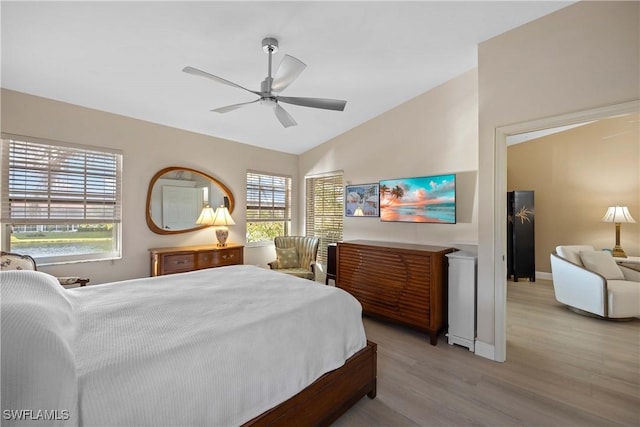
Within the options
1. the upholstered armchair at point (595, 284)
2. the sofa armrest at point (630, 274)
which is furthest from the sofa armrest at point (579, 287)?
the sofa armrest at point (630, 274)

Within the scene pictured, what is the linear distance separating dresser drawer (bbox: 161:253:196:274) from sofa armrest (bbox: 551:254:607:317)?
5013 millimetres

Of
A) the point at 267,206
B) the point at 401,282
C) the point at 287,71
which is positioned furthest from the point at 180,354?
the point at 267,206

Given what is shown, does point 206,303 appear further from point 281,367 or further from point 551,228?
point 551,228

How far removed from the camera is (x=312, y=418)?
1.65 metres

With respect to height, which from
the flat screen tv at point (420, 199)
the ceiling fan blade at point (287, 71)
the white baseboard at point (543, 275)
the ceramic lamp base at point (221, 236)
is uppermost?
the ceiling fan blade at point (287, 71)

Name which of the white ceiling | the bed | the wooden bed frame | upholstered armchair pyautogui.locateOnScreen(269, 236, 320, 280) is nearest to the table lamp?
upholstered armchair pyautogui.locateOnScreen(269, 236, 320, 280)

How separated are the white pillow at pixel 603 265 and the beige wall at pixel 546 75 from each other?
2.21 m

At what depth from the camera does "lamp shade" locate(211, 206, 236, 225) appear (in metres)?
4.16

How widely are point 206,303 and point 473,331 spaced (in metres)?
2.57

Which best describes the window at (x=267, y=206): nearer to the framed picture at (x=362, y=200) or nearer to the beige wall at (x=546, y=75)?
the framed picture at (x=362, y=200)

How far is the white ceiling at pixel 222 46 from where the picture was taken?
81.4 inches

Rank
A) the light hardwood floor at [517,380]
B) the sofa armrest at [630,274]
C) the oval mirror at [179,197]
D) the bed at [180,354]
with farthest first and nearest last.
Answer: the oval mirror at [179,197]
the sofa armrest at [630,274]
the light hardwood floor at [517,380]
the bed at [180,354]

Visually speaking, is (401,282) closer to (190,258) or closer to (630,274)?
(190,258)

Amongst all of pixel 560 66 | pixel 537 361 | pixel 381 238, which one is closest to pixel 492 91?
pixel 560 66
